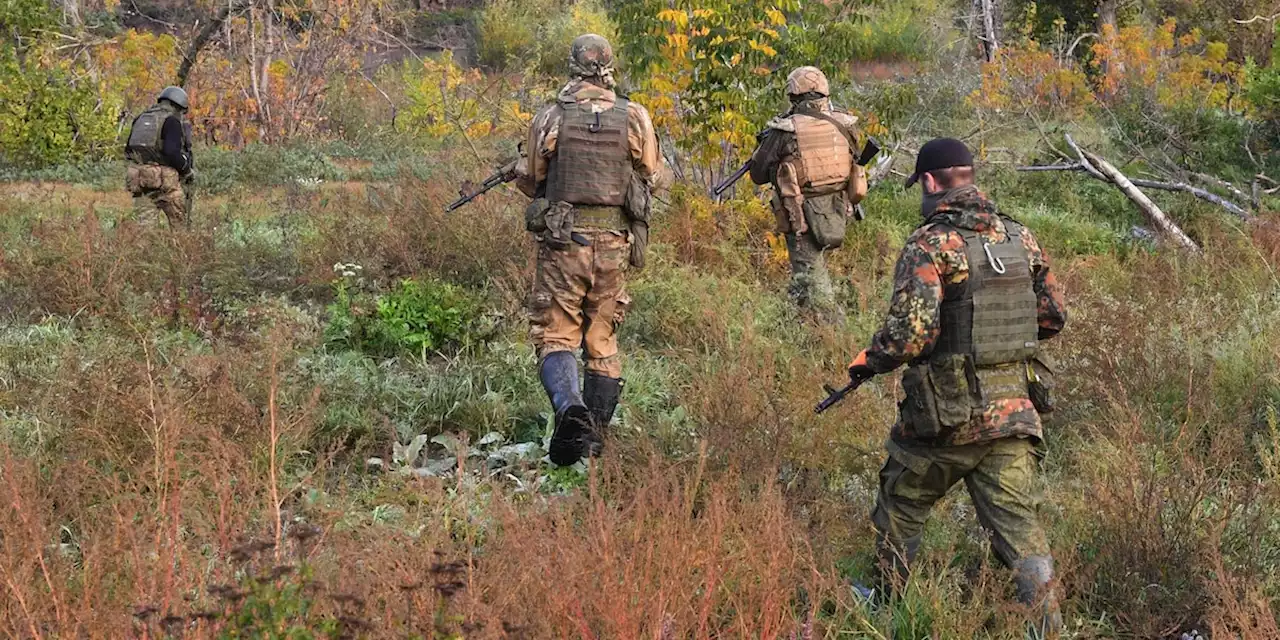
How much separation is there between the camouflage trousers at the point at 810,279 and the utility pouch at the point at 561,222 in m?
2.22

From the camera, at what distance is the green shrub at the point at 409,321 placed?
19.7ft

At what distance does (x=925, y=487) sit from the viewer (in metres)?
3.50

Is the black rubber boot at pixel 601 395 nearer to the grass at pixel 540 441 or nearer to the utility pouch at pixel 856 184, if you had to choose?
the grass at pixel 540 441

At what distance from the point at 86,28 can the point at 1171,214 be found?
16369 millimetres

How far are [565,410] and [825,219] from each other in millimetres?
2795

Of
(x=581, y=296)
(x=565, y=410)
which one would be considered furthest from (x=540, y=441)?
(x=581, y=296)

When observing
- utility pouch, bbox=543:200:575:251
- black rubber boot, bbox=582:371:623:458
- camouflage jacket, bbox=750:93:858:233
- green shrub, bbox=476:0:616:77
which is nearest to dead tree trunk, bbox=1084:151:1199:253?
camouflage jacket, bbox=750:93:858:233

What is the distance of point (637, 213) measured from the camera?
16.8ft

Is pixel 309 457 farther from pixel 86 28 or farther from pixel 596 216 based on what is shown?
pixel 86 28

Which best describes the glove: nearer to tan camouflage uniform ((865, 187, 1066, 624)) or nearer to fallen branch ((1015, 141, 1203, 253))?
tan camouflage uniform ((865, 187, 1066, 624))

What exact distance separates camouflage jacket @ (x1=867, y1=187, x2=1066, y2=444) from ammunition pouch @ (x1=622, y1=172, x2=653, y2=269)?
191 centimetres

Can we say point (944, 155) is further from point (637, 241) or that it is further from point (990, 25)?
point (990, 25)

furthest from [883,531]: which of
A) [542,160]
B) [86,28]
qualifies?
[86,28]

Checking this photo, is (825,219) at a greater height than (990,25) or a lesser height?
greater
